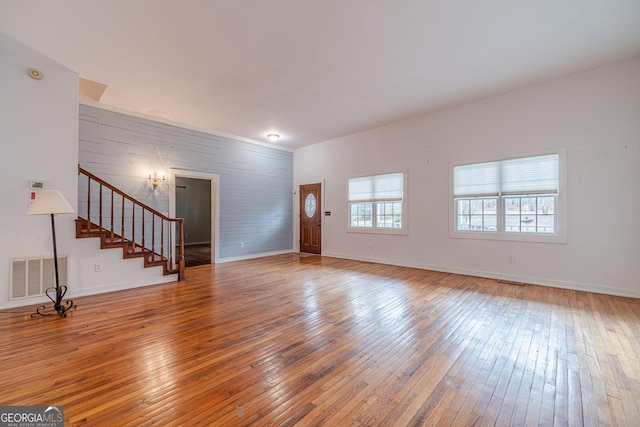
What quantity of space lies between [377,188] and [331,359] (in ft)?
16.0

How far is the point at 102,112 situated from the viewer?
4.82 m

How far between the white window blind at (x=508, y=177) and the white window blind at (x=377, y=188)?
1.24 m

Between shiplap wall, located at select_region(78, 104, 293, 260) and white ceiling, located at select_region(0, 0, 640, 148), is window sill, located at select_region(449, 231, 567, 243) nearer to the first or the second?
white ceiling, located at select_region(0, 0, 640, 148)

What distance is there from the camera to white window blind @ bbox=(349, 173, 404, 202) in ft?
20.2

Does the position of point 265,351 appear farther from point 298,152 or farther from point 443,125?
point 298,152

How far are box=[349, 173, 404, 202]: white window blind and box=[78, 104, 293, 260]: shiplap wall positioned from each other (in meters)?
2.31

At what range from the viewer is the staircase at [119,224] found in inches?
159

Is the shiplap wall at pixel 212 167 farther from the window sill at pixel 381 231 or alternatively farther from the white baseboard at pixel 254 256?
the window sill at pixel 381 231

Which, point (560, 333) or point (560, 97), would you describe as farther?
point (560, 97)

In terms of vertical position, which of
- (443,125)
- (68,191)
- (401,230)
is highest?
(443,125)

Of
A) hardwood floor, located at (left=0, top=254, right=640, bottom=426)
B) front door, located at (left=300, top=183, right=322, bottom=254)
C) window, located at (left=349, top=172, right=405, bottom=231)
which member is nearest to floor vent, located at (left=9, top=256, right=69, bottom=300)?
hardwood floor, located at (left=0, top=254, right=640, bottom=426)

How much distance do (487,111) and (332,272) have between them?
166 inches

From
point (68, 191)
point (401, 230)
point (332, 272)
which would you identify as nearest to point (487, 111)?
point (401, 230)

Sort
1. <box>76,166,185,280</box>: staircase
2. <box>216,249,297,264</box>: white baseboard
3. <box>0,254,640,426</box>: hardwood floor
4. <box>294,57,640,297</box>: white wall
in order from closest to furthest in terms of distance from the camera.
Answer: <box>0,254,640,426</box>: hardwood floor < <box>294,57,640,297</box>: white wall < <box>76,166,185,280</box>: staircase < <box>216,249,297,264</box>: white baseboard
